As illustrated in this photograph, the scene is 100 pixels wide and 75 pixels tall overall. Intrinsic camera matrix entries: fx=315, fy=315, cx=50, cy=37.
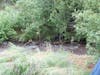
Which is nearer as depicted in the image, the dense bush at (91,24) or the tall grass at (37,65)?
the tall grass at (37,65)

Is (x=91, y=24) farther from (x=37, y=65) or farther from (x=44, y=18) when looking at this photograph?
(x=44, y=18)

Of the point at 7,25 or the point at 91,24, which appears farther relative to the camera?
the point at 7,25

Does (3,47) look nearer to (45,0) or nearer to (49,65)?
(45,0)

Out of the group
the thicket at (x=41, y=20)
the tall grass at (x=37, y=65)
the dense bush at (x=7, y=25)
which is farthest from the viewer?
the dense bush at (x=7, y=25)

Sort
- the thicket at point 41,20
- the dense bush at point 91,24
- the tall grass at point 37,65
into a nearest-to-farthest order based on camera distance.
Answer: the tall grass at point 37,65
the dense bush at point 91,24
the thicket at point 41,20

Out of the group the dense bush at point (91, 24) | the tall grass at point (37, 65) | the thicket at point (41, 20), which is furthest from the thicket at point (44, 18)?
the tall grass at point (37, 65)

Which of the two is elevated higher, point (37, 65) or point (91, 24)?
point (91, 24)

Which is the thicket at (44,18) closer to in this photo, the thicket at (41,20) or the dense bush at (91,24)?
the thicket at (41,20)

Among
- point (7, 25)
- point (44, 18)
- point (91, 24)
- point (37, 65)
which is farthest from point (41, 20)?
point (37, 65)

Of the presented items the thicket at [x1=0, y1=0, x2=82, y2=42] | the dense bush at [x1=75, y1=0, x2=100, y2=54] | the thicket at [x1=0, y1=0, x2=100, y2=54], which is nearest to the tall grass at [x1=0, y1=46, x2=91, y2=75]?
the dense bush at [x1=75, y1=0, x2=100, y2=54]

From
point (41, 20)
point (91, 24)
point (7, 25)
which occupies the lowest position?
point (7, 25)

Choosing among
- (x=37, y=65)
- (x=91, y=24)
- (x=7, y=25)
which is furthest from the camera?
(x=7, y=25)

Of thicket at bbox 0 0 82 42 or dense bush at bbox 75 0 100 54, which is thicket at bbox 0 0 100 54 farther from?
dense bush at bbox 75 0 100 54

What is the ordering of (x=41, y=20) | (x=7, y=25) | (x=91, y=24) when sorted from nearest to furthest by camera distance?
(x=91, y=24) → (x=41, y=20) → (x=7, y=25)
